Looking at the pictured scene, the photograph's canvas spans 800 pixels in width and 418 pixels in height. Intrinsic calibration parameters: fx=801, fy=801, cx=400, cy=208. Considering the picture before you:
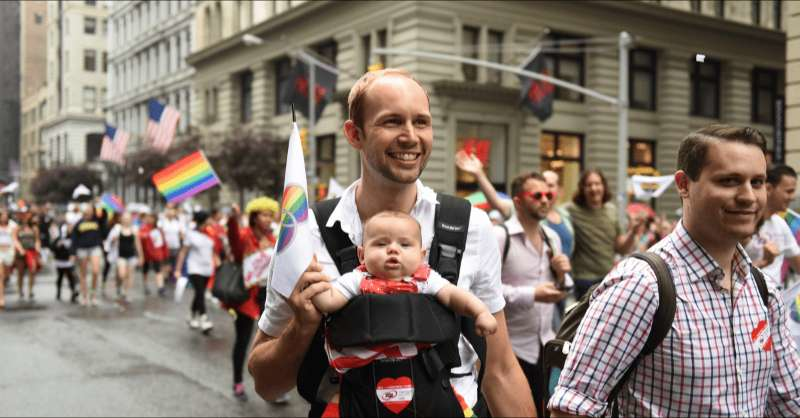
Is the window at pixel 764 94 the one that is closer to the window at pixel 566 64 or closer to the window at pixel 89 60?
the window at pixel 566 64

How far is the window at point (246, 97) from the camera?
41406mm

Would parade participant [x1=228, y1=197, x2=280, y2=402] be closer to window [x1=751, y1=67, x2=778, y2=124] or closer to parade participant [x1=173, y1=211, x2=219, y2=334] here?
parade participant [x1=173, y1=211, x2=219, y2=334]

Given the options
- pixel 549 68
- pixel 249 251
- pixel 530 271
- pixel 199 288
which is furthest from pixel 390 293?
pixel 549 68

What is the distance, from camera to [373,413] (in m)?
2.26

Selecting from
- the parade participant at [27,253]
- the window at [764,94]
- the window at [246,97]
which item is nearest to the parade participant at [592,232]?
the parade participant at [27,253]

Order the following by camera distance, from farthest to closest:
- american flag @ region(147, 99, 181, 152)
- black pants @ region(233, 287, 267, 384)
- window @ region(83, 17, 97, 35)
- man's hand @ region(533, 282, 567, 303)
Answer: window @ region(83, 17, 97, 35) < american flag @ region(147, 99, 181, 152) < black pants @ region(233, 287, 267, 384) < man's hand @ region(533, 282, 567, 303)

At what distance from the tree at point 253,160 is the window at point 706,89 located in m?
18.5

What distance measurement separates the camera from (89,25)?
3031 cm

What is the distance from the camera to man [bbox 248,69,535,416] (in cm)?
241

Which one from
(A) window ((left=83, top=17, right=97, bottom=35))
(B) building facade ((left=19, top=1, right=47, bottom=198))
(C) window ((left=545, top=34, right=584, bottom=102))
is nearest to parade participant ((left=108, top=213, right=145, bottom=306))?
(B) building facade ((left=19, top=1, right=47, bottom=198))

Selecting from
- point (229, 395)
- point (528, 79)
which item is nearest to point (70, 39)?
point (528, 79)

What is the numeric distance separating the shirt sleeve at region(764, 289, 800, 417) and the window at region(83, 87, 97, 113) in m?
46.0

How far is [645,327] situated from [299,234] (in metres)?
1.16

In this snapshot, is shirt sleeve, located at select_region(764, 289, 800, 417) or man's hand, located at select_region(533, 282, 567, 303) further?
man's hand, located at select_region(533, 282, 567, 303)
